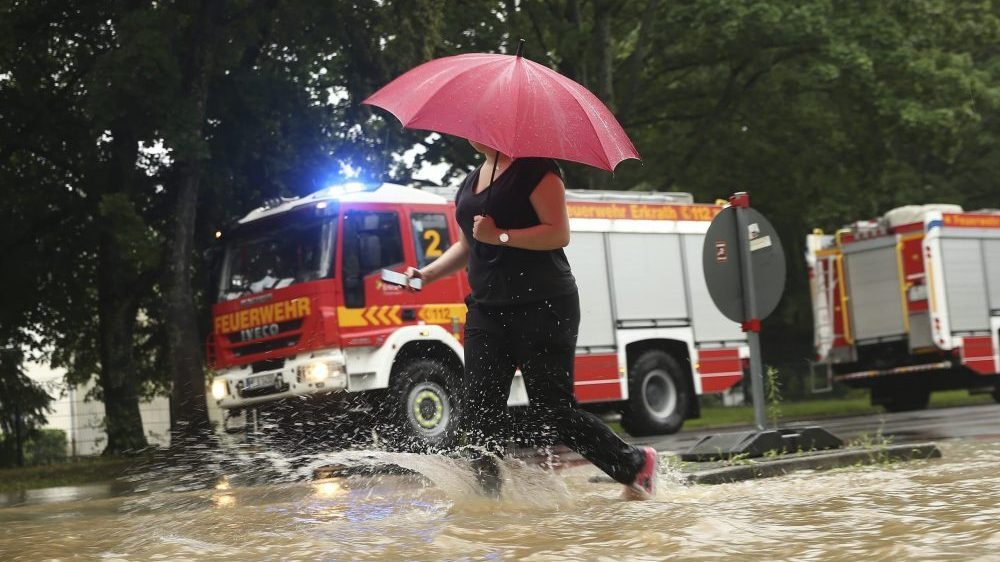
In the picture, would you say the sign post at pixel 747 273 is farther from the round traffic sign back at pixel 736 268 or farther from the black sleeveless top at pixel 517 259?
the black sleeveless top at pixel 517 259

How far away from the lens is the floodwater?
4.57m

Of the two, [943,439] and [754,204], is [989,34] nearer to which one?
[754,204]

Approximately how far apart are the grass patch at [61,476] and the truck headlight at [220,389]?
1.44 meters

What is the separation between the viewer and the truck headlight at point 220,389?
14453 mm

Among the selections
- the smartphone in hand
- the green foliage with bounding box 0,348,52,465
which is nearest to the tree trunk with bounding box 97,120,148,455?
the green foliage with bounding box 0,348,52,465

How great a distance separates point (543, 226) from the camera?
5.97 m

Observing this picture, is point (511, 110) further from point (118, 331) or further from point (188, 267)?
point (118, 331)

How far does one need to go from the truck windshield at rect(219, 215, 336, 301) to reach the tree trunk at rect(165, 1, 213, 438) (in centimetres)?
356

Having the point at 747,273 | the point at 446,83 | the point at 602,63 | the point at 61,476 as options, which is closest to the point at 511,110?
the point at 446,83

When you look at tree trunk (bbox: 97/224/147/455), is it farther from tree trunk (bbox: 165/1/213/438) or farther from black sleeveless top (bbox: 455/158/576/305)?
black sleeveless top (bbox: 455/158/576/305)

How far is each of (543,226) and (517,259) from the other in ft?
0.61

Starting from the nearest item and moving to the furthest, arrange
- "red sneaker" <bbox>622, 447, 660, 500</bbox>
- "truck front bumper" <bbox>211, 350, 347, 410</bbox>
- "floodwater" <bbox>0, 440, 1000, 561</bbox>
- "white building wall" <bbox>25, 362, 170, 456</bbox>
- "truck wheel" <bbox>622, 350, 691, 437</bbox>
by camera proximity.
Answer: "floodwater" <bbox>0, 440, 1000, 561</bbox> → "red sneaker" <bbox>622, 447, 660, 500</bbox> → "truck front bumper" <bbox>211, 350, 347, 410</bbox> → "truck wheel" <bbox>622, 350, 691, 437</bbox> → "white building wall" <bbox>25, 362, 170, 456</bbox>

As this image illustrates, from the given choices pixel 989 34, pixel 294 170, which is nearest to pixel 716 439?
pixel 294 170

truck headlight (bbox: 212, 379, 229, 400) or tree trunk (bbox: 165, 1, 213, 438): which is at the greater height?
tree trunk (bbox: 165, 1, 213, 438)
